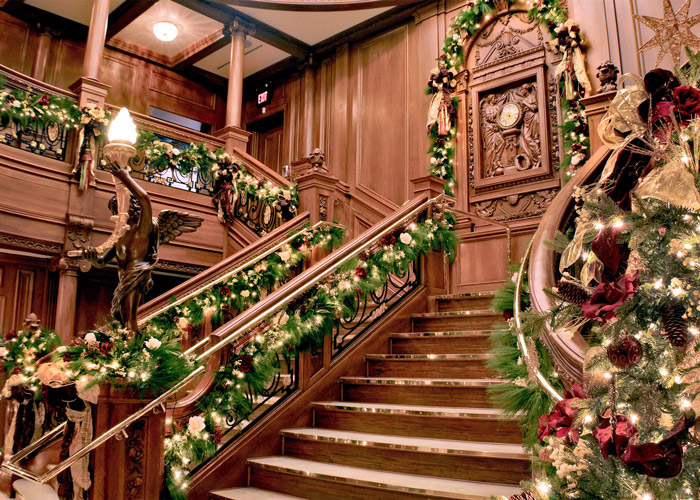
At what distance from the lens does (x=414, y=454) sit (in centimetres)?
321

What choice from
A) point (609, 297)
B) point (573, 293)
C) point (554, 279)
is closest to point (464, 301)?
point (554, 279)

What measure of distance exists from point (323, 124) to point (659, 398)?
923cm

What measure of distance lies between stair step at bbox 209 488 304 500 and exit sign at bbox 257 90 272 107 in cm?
868

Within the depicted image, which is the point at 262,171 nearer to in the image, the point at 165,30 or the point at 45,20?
the point at 165,30

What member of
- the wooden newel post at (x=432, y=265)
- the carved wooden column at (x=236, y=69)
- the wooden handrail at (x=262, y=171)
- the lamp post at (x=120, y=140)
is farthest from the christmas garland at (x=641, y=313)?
the carved wooden column at (x=236, y=69)

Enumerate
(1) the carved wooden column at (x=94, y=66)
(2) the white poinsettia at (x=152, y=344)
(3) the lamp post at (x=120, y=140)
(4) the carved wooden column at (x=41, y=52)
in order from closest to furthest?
(3) the lamp post at (x=120, y=140)
(2) the white poinsettia at (x=152, y=344)
(1) the carved wooden column at (x=94, y=66)
(4) the carved wooden column at (x=41, y=52)

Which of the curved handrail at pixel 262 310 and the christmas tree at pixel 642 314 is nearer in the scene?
the christmas tree at pixel 642 314

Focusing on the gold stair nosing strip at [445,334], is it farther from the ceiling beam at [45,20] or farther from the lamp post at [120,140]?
the ceiling beam at [45,20]

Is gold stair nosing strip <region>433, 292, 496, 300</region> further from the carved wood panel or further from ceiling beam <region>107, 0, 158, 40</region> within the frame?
ceiling beam <region>107, 0, 158, 40</region>

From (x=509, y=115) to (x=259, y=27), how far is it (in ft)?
14.4

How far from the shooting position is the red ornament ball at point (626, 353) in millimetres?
1293

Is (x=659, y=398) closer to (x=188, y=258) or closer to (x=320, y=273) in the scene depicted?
(x=320, y=273)

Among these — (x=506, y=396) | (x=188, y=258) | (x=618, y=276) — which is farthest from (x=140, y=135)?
(x=618, y=276)

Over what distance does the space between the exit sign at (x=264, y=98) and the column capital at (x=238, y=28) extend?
1.71 m
